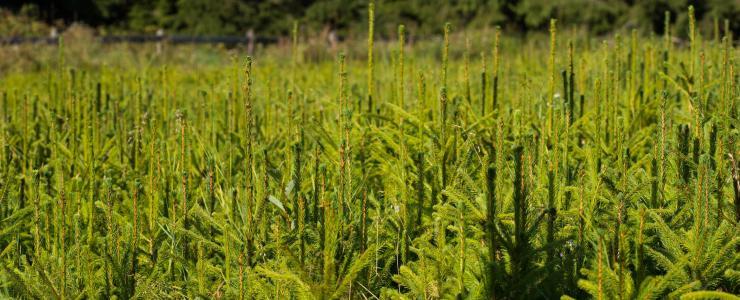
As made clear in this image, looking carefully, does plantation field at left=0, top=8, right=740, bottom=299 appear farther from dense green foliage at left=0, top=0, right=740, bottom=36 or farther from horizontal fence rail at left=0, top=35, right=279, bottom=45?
dense green foliage at left=0, top=0, right=740, bottom=36

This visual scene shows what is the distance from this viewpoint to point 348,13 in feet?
80.0

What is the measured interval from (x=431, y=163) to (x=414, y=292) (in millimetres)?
697

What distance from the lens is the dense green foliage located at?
19.0 m

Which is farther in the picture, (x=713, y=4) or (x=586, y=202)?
(x=713, y=4)

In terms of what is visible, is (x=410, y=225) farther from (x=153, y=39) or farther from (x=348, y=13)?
(x=348, y=13)

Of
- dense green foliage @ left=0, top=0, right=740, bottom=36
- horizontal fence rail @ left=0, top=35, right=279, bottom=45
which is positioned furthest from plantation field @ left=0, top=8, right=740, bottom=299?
dense green foliage @ left=0, top=0, right=740, bottom=36

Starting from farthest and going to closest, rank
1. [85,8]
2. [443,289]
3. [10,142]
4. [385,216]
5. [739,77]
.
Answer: [85,8] < [739,77] < [10,142] < [385,216] < [443,289]

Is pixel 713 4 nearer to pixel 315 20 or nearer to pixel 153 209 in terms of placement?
pixel 315 20

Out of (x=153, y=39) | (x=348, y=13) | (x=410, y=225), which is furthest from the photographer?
(x=348, y=13)

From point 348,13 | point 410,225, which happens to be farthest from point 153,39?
point 410,225

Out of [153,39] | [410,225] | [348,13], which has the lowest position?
[410,225]

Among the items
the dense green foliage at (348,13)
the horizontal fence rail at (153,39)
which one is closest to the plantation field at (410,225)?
the horizontal fence rail at (153,39)

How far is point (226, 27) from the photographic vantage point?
2423cm

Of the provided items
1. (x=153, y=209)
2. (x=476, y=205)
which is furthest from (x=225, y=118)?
(x=476, y=205)
